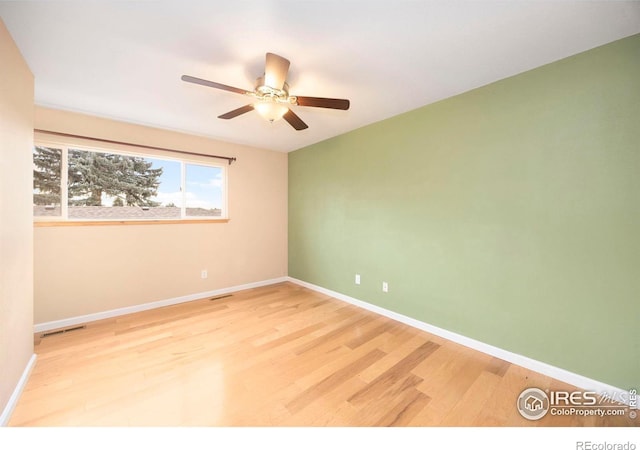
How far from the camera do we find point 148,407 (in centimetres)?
156

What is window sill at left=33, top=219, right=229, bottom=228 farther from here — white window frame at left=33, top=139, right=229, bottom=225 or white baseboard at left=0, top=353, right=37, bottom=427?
white baseboard at left=0, top=353, right=37, bottom=427

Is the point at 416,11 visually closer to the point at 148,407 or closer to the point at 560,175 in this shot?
the point at 560,175

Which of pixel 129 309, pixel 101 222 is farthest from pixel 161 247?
pixel 129 309

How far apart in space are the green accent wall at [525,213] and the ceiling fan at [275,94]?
1285 millimetres

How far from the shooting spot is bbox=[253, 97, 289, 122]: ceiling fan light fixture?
6.35 feet

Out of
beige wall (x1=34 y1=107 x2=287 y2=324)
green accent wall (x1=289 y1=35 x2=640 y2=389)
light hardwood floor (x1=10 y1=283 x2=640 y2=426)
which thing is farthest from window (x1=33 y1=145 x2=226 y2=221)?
green accent wall (x1=289 y1=35 x2=640 y2=389)

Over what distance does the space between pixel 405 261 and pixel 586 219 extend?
58.2 inches

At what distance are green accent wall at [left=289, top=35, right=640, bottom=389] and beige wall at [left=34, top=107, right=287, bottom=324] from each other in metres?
1.90

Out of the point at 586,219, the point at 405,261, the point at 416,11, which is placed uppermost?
the point at 416,11

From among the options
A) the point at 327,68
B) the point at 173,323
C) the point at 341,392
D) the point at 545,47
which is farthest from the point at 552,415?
the point at 173,323

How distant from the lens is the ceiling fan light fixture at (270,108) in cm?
194

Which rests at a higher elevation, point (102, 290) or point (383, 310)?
point (102, 290)

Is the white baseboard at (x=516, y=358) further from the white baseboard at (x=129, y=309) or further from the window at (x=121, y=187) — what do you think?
the window at (x=121, y=187)

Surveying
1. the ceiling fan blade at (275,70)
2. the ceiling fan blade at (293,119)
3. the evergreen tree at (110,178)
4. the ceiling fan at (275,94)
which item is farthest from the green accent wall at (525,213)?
the evergreen tree at (110,178)
